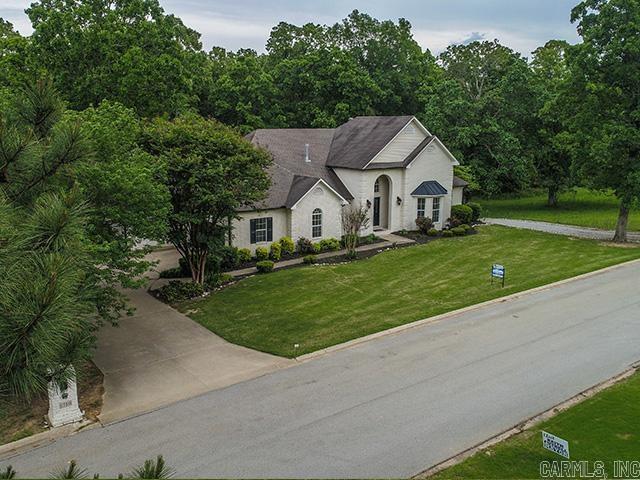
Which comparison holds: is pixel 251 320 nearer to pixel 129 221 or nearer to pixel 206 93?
pixel 129 221

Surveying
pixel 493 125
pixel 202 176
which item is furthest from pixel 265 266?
pixel 493 125

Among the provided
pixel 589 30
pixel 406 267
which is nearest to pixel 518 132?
pixel 589 30

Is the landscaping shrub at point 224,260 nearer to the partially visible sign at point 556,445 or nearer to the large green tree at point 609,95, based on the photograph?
the partially visible sign at point 556,445

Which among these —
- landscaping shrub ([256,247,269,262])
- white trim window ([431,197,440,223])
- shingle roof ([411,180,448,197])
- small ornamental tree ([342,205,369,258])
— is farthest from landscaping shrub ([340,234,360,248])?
white trim window ([431,197,440,223])

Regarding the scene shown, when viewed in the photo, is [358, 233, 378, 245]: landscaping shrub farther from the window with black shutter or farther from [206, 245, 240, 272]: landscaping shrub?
[206, 245, 240, 272]: landscaping shrub

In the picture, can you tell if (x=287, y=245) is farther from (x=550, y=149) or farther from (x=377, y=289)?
(x=550, y=149)

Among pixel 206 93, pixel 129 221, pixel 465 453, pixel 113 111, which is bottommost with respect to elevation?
pixel 465 453
